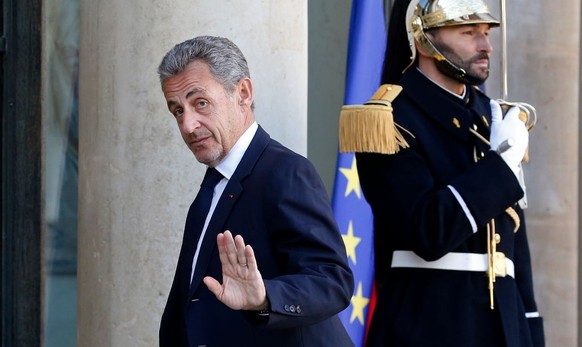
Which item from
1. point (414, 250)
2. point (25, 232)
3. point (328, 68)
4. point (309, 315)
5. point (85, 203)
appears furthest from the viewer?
point (328, 68)

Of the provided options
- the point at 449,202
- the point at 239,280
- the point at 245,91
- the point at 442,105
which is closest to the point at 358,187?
the point at 442,105

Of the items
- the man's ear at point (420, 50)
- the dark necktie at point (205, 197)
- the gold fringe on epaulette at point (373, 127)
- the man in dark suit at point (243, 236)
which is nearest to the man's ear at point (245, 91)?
the man in dark suit at point (243, 236)

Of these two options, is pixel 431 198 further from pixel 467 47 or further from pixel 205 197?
pixel 205 197

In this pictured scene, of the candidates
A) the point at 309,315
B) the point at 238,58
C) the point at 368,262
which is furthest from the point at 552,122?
the point at 309,315

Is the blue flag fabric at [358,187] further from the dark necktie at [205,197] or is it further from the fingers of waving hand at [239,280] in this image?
the fingers of waving hand at [239,280]

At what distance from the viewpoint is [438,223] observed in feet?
14.7

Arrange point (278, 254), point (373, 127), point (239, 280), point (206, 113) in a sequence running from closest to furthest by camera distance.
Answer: point (239, 280) → point (278, 254) → point (206, 113) → point (373, 127)

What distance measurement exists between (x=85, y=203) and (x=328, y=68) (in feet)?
9.15

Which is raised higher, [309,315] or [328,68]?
[328,68]

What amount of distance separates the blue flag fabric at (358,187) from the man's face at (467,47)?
1072mm

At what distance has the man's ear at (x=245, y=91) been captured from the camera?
12.8 ft

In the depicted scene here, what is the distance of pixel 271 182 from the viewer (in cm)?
368

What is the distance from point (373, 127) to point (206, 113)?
0.95 meters

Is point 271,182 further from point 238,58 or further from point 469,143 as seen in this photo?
point 469,143
